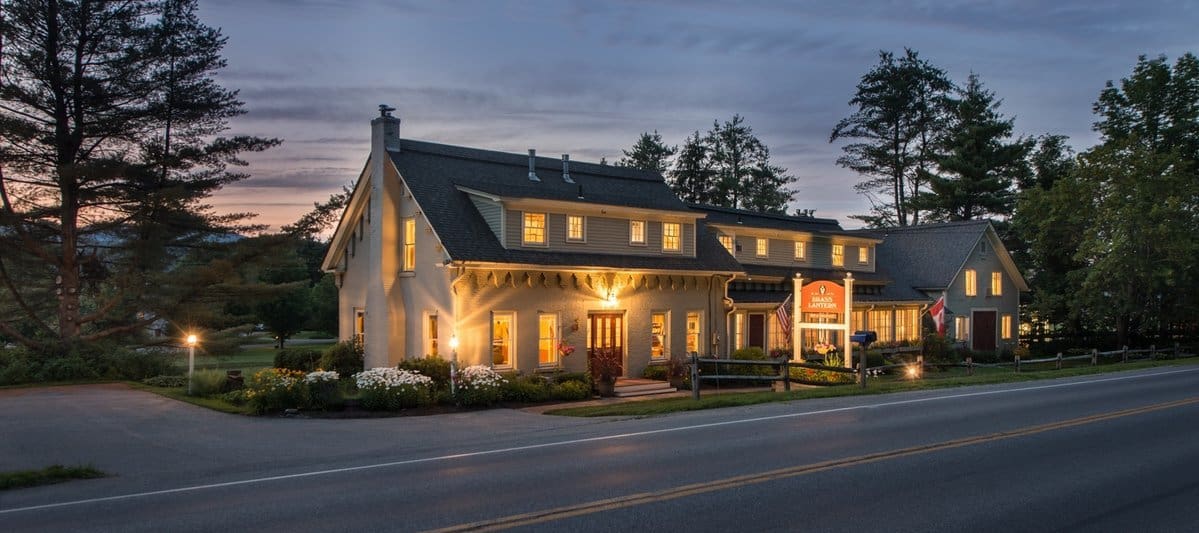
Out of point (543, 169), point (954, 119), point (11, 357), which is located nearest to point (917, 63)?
point (954, 119)

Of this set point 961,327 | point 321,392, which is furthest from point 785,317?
point 961,327

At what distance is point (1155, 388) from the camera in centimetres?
2175

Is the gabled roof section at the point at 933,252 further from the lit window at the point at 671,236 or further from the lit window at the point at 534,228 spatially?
the lit window at the point at 534,228

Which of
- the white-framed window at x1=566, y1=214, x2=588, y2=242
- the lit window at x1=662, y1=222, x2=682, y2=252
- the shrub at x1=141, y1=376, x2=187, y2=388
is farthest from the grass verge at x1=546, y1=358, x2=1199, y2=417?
the shrub at x1=141, y1=376, x2=187, y2=388

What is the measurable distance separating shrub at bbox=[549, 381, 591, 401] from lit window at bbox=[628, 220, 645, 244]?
619cm

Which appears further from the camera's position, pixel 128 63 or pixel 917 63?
pixel 917 63

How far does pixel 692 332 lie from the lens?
92.9ft

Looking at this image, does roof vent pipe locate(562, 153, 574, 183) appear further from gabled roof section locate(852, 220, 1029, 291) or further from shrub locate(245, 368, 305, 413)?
gabled roof section locate(852, 220, 1029, 291)

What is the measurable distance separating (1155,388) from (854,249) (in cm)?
1732

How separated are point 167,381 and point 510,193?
11.4 meters

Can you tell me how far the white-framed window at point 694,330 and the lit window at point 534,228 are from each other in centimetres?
601

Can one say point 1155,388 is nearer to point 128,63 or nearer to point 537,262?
point 537,262

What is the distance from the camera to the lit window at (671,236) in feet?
91.2

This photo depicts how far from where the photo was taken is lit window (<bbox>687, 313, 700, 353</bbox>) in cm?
2817
